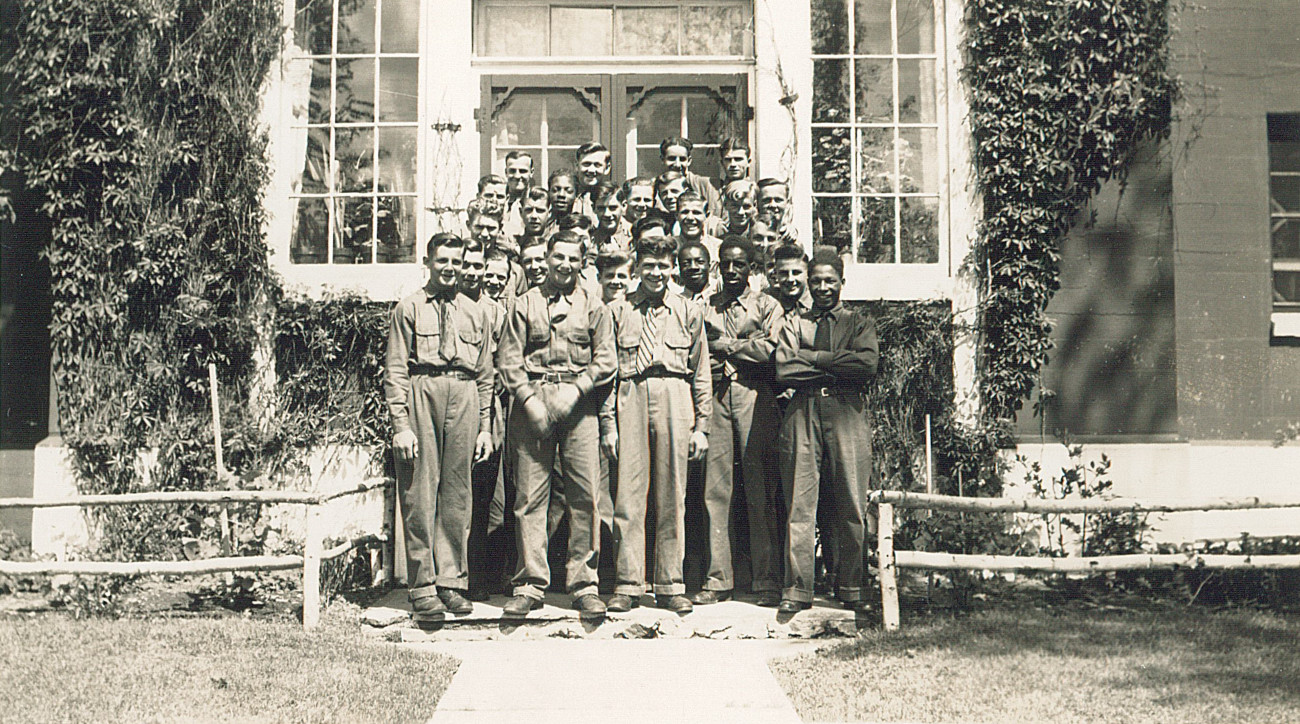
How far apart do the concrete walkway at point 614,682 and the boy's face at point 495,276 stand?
2.16m

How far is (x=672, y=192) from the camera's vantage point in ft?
25.1

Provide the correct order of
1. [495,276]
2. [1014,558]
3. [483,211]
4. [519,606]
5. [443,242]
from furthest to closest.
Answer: [483,211] < [495,276] < [443,242] < [1014,558] < [519,606]

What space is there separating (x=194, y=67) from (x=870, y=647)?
642 centimetres

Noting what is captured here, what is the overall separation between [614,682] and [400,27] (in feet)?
18.7

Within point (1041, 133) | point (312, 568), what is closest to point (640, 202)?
point (312, 568)

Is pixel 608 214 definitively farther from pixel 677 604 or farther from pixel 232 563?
pixel 232 563

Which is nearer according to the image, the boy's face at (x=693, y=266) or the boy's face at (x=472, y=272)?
the boy's face at (x=472, y=272)

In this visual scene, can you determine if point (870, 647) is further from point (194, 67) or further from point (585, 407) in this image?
point (194, 67)

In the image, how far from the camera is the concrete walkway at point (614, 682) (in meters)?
4.88

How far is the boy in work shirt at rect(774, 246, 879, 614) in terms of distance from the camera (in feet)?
20.9

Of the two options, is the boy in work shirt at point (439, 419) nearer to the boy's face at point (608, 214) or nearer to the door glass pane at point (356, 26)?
the boy's face at point (608, 214)

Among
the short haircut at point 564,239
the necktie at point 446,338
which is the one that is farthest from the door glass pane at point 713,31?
the necktie at point 446,338

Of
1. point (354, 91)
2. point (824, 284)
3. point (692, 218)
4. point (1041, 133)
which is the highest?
point (354, 91)

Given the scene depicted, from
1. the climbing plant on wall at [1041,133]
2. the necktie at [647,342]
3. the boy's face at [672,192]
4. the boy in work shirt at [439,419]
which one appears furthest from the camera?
the climbing plant on wall at [1041,133]
